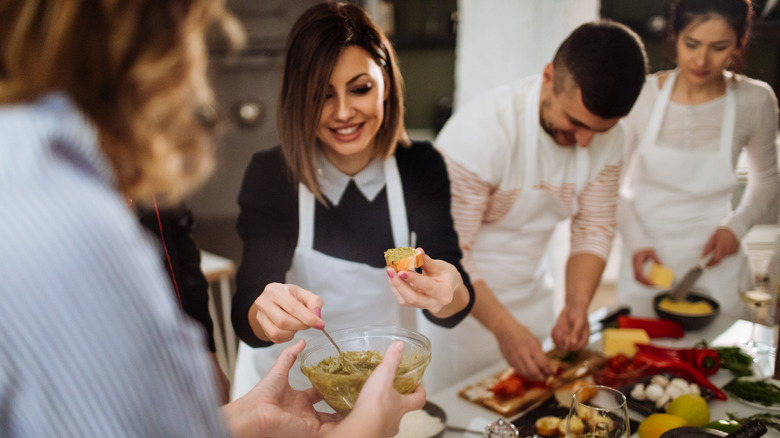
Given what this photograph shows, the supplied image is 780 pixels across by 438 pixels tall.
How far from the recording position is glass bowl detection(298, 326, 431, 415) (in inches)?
33.7

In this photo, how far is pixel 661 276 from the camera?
1.76 metres

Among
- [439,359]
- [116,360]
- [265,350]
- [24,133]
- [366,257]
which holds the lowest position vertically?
[439,359]

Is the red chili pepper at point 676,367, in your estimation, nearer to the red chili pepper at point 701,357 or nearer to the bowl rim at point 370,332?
the red chili pepper at point 701,357

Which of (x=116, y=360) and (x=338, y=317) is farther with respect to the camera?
(x=338, y=317)

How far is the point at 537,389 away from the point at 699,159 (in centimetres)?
85

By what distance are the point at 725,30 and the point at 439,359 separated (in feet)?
3.94

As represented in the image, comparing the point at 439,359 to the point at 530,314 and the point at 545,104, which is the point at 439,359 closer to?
the point at 530,314

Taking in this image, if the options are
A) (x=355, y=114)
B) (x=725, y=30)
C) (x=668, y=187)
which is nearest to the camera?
(x=355, y=114)

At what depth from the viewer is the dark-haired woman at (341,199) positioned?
111cm

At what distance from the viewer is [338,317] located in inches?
47.5

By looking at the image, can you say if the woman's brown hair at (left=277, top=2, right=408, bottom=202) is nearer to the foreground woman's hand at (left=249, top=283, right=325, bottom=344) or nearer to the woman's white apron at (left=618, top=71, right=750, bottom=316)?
the foreground woman's hand at (left=249, top=283, right=325, bottom=344)

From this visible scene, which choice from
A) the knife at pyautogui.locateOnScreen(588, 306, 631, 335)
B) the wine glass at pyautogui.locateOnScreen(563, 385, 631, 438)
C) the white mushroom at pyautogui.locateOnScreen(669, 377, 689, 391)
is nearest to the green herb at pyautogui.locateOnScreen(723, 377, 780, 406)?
the white mushroom at pyautogui.locateOnScreen(669, 377, 689, 391)

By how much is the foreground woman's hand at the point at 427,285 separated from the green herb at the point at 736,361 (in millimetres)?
860

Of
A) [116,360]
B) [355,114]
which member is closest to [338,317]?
[355,114]
